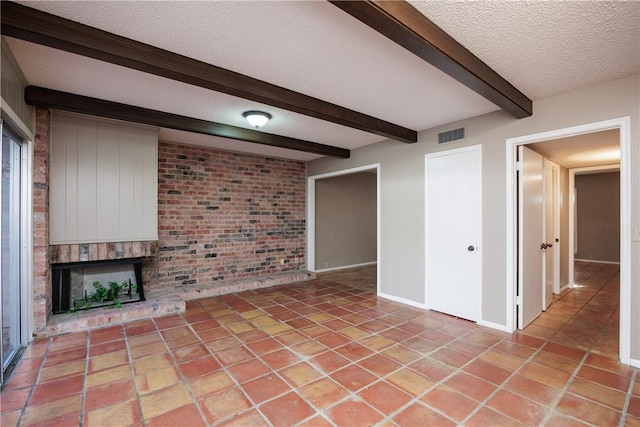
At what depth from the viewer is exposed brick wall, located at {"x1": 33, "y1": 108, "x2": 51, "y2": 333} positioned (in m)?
2.98

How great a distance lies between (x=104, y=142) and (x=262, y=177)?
8.77 ft

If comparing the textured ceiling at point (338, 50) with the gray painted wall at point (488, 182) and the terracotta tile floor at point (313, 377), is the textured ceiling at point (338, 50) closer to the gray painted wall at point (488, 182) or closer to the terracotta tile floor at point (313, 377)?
the gray painted wall at point (488, 182)

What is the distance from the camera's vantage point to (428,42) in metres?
1.79

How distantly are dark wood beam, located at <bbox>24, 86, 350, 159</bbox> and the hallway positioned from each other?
4078 mm

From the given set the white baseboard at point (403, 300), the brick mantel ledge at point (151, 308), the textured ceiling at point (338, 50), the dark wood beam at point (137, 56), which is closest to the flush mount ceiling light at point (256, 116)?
A: the textured ceiling at point (338, 50)

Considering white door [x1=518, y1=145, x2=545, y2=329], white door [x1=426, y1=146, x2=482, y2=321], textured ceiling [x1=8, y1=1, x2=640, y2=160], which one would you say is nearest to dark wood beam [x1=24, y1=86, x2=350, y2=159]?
textured ceiling [x1=8, y1=1, x2=640, y2=160]

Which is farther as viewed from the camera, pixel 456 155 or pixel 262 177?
pixel 262 177

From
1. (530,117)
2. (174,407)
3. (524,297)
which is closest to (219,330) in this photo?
(174,407)

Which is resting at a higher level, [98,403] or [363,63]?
[363,63]

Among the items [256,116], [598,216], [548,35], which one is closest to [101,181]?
[256,116]

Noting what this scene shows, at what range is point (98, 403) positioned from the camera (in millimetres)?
2000

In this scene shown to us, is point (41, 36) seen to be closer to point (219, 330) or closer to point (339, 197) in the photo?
point (219, 330)

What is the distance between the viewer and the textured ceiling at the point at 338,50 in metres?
1.72

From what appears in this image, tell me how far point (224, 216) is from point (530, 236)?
4668mm
